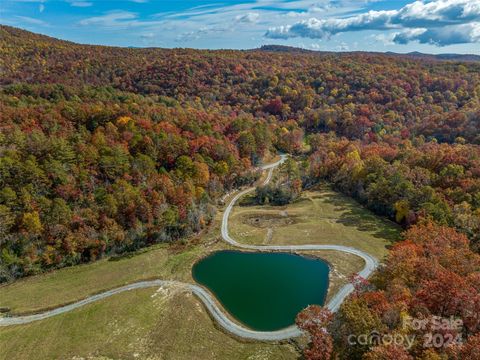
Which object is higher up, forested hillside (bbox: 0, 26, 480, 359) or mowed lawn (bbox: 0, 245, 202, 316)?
forested hillside (bbox: 0, 26, 480, 359)

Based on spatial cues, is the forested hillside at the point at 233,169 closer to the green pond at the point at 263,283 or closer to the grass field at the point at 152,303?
the grass field at the point at 152,303

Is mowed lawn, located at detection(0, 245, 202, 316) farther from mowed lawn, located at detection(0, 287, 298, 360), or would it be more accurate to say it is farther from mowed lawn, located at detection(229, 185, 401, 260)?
mowed lawn, located at detection(229, 185, 401, 260)

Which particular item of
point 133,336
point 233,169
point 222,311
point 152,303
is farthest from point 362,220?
point 133,336

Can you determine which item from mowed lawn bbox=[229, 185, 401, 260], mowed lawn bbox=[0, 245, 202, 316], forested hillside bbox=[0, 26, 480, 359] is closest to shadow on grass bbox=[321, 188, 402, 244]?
mowed lawn bbox=[229, 185, 401, 260]

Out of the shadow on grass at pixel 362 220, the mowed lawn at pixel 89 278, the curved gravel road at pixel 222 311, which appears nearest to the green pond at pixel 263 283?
the curved gravel road at pixel 222 311

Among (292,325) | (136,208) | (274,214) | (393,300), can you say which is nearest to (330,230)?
(274,214)
